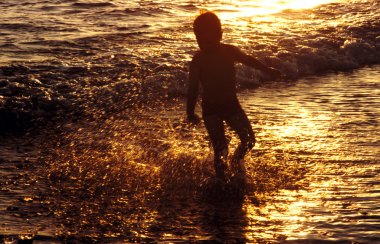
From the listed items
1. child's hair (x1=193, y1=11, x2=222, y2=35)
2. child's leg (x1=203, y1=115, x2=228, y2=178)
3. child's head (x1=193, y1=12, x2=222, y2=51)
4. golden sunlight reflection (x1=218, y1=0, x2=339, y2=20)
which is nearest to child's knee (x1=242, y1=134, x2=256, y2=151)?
child's leg (x1=203, y1=115, x2=228, y2=178)

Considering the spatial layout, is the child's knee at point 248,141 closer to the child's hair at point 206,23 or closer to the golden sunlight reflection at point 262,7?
the child's hair at point 206,23

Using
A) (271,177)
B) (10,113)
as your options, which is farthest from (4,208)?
(10,113)

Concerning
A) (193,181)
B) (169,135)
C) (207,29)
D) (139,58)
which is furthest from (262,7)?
(207,29)

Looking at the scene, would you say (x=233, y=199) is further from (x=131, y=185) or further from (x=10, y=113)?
(x=10, y=113)

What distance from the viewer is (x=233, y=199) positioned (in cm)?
595

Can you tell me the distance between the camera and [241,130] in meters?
6.23

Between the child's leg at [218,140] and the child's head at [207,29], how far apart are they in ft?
2.47

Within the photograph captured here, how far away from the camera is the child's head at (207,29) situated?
19.0 ft

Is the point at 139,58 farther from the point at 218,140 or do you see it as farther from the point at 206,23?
the point at 206,23

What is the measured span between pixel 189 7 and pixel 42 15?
4565mm

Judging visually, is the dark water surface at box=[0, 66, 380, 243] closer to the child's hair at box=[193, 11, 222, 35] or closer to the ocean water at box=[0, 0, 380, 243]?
the ocean water at box=[0, 0, 380, 243]

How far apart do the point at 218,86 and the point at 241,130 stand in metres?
0.53

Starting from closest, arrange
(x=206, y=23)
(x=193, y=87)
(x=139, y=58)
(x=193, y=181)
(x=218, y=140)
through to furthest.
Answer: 1. (x=206, y=23)
2. (x=193, y=87)
3. (x=218, y=140)
4. (x=193, y=181)
5. (x=139, y=58)

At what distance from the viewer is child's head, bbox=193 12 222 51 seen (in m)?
5.79
